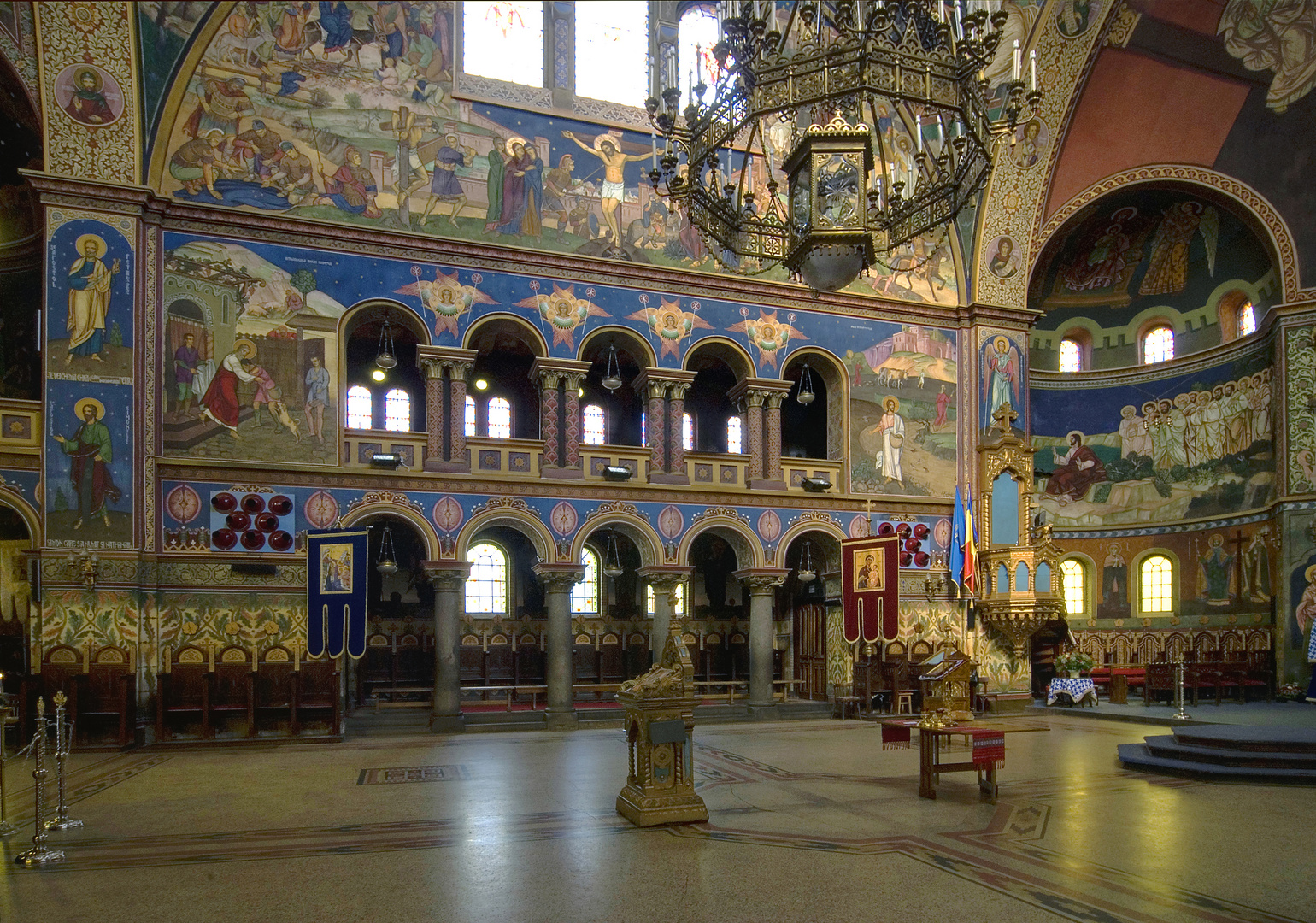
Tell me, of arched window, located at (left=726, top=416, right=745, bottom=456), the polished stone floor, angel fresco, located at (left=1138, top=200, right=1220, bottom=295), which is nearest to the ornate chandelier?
the polished stone floor

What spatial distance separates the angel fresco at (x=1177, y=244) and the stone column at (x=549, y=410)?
60.5ft

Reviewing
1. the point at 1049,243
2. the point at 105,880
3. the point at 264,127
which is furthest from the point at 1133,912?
the point at 1049,243

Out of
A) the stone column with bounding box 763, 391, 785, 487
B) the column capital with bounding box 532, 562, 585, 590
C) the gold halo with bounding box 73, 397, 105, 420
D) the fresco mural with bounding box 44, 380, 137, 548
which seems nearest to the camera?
the fresco mural with bounding box 44, 380, 137, 548

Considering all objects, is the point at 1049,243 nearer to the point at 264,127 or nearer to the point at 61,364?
the point at 264,127

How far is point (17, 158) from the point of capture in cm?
2212

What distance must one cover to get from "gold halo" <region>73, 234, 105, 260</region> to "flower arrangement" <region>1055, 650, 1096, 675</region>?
23.7 m

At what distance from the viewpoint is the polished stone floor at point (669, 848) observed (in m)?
7.39

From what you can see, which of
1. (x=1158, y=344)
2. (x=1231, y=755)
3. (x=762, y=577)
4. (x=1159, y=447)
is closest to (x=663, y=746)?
(x=1231, y=755)

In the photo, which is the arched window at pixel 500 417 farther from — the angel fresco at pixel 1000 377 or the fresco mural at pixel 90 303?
the angel fresco at pixel 1000 377

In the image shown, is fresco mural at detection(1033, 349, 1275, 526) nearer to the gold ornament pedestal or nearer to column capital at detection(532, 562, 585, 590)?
column capital at detection(532, 562, 585, 590)

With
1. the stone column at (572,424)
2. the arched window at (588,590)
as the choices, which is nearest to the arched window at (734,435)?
the arched window at (588,590)

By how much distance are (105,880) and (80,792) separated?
5482mm

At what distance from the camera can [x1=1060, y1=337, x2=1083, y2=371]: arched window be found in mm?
Result: 29406

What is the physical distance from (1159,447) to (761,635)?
1363 centimetres
